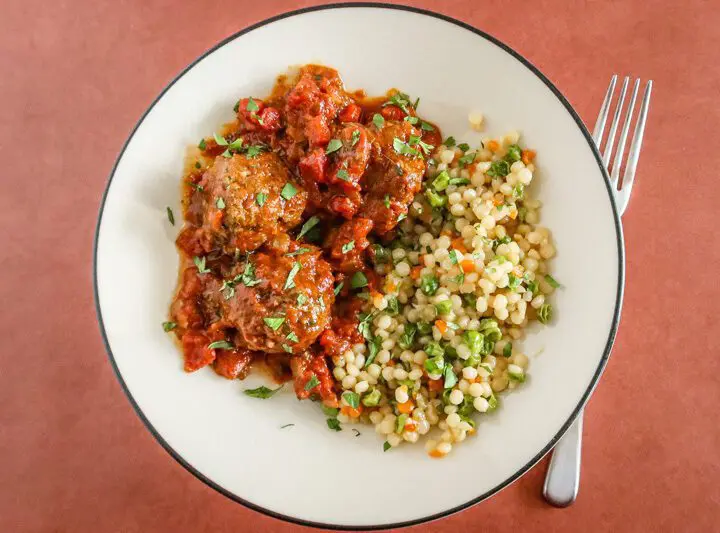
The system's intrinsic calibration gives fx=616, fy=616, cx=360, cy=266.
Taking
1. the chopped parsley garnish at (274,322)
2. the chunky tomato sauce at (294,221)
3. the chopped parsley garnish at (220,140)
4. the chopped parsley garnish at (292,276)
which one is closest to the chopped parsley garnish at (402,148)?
the chunky tomato sauce at (294,221)

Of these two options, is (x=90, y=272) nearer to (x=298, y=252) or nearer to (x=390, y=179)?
(x=298, y=252)

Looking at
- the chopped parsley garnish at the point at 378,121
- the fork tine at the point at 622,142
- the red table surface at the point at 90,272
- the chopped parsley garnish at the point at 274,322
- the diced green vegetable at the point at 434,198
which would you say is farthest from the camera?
the red table surface at the point at 90,272

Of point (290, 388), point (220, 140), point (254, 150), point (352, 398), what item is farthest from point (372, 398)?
point (220, 140)

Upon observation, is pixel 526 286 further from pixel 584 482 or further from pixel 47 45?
pixel 47 45

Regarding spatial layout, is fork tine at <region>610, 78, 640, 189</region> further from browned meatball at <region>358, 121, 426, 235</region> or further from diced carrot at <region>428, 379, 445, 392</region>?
diced carrot at <region>428, 379, 445, 392</region>

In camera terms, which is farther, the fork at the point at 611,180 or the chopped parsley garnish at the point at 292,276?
the fork at the point at 611,180

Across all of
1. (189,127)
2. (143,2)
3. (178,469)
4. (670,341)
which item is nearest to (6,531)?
(178,469)

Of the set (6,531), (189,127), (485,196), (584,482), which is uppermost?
(189,127)

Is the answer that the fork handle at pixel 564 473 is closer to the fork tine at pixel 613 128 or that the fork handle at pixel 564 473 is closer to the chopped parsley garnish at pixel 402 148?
the fork tine at pixel 613 128

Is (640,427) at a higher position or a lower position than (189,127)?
lower
